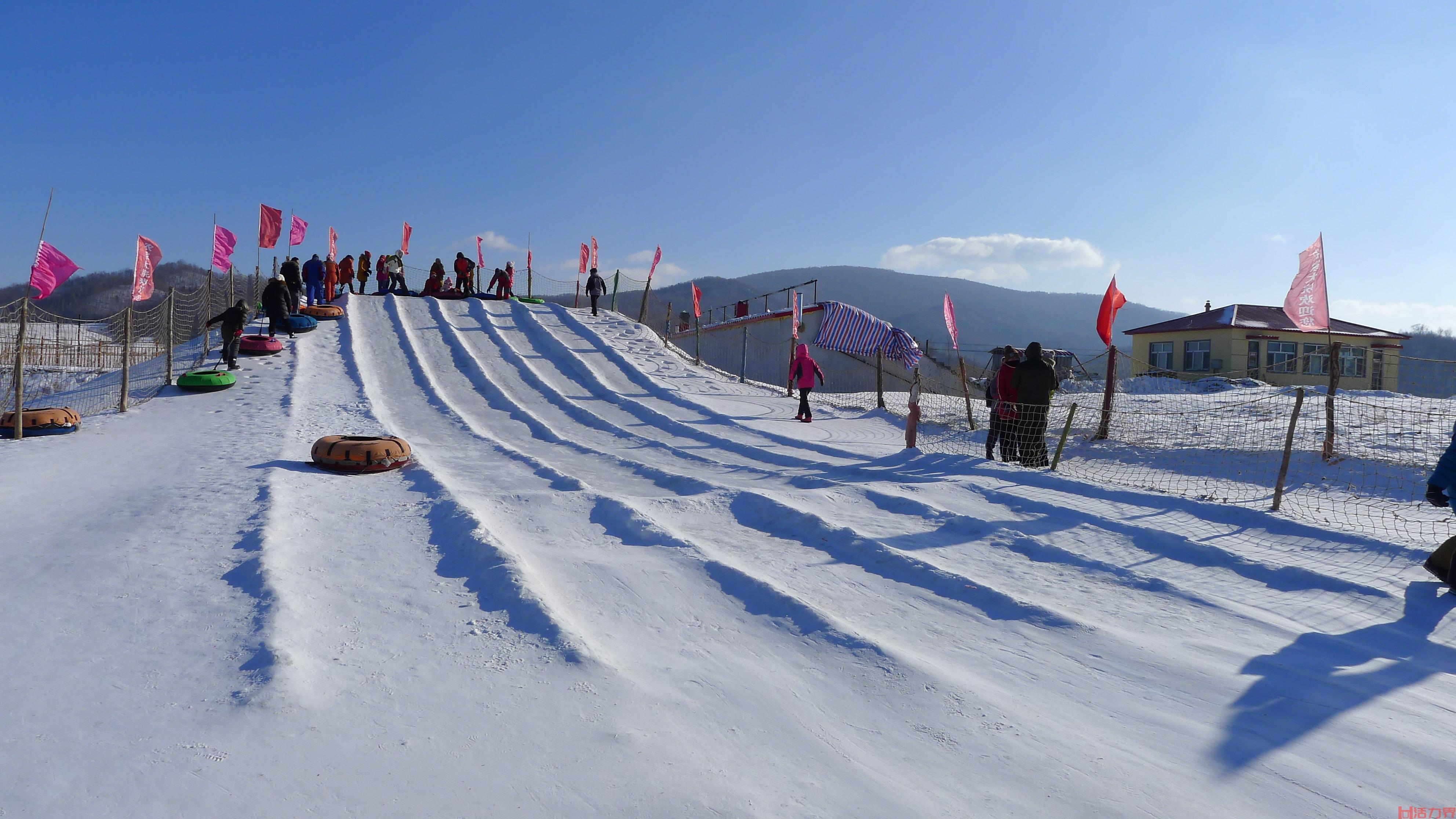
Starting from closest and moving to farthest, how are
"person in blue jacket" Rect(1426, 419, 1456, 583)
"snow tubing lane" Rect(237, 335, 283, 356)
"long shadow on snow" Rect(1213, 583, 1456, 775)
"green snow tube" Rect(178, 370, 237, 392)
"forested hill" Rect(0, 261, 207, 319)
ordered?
1. "long shadow on snow" Rect(1213, 583, 1456, 775)
2. "person in blue jacket" Rect(1426, 419, 1456, 583)
3. "green snow tube" Rect(178, 370, 237, 392)
4. "snow tubing lane" Rect(237, 335, 283, 356)
5. "forested hill" Rect(0, 261, 207, 319)

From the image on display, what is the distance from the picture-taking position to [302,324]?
60.2 ft

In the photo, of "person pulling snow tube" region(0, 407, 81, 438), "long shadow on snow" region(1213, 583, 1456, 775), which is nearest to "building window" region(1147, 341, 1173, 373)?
"long shadow on snow" region(1213, 583, 1456, 775)

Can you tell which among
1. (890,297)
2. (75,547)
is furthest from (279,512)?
(890,297)

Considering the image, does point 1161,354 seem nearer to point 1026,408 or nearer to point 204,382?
point 1026,408

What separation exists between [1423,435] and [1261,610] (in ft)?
30.5

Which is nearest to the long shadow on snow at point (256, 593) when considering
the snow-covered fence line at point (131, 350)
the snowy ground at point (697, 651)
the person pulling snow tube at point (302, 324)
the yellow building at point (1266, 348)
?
the snowy ground at point (697, 651)

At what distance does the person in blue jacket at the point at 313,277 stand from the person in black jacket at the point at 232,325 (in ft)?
21.7

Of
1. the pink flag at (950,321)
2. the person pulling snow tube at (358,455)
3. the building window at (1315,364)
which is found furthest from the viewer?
the building window at (1315,364)

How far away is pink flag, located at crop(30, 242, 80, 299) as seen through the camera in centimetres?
955

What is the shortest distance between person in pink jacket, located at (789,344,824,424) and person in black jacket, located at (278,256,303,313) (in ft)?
39.7

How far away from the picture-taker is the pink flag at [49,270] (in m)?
9.55

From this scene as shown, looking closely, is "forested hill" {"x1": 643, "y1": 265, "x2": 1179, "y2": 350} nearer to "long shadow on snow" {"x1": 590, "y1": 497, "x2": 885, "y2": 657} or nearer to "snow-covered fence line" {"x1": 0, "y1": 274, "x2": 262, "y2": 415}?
"snow-covered fence line" {"x1": 0, "y1": 274, "x2": 262, "y2": 415}

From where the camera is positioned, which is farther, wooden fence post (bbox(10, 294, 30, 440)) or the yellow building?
the yellow building

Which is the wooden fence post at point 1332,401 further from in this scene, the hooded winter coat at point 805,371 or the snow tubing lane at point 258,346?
the snow tubing lane at point 258,346
